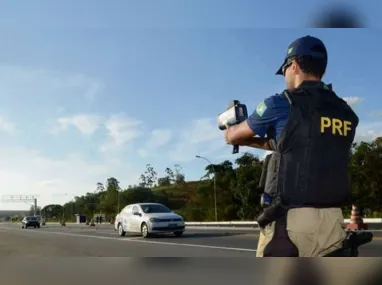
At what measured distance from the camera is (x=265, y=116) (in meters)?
1.89

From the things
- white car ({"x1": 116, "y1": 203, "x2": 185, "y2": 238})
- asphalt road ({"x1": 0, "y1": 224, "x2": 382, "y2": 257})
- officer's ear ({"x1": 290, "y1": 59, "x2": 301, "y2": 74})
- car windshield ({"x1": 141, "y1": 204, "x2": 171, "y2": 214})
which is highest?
officer's ear ({"x1": 290, "y1": 59, "x2": 301, "y2": 74})

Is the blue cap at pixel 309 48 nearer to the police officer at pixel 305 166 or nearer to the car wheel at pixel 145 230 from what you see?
the police officer at pixel 305 166

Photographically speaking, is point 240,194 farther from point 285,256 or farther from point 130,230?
point 285,256

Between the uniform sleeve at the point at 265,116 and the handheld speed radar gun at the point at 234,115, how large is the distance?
0.09 m

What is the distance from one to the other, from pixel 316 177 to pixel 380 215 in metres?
34.1

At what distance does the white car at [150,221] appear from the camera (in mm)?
17469

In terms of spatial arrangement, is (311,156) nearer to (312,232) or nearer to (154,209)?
(312,232)

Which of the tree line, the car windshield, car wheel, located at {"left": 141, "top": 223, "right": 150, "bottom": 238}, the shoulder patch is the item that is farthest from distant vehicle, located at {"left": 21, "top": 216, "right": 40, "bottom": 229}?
the shoulder patch

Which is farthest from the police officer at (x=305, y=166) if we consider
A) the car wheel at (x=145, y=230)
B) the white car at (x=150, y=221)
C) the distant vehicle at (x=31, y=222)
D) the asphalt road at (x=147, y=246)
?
the distant vehicle at (x=31, y=222)

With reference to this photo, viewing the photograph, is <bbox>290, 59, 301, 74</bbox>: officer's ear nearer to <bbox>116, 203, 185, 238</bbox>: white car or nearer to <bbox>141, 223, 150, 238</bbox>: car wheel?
<bbox>116, 203, 185, 238</bbox>: white car

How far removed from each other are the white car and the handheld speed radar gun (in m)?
15.6

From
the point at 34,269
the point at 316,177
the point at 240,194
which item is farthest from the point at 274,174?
the point at 240,194

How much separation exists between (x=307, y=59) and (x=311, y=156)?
15.5 inches

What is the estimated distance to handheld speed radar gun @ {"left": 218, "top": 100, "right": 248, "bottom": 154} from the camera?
2.04 metres
